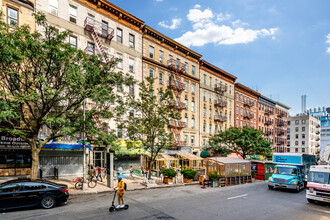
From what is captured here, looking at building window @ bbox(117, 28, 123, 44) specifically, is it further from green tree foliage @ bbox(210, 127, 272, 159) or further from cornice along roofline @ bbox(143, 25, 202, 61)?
green tree foliage @ bbox(210, 127, 272, 159)

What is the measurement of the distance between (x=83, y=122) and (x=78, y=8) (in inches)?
617

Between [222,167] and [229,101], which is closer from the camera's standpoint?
[222,167]

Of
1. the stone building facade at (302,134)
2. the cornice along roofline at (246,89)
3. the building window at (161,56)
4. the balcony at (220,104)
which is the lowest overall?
the stone building facade at (302,134)

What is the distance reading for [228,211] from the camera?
42.0 ft

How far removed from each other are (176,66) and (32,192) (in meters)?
29.5

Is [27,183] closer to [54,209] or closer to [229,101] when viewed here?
[54,209]

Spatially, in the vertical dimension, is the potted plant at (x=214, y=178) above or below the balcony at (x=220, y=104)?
below

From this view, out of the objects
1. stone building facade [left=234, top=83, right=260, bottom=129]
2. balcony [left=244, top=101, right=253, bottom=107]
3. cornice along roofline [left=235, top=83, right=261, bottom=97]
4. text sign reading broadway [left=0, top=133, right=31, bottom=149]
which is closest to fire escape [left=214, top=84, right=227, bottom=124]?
stone building facade [left=234, top=83, right=260, bottom=129]

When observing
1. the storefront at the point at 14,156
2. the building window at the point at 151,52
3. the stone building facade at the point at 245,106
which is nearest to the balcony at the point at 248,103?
the stone building facade at the point at 245,106

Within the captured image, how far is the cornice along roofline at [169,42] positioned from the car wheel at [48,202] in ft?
86.3

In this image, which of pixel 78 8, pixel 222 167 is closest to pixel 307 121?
pixel 222 167

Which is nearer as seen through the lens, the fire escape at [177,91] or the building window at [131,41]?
the building window at [131,41]

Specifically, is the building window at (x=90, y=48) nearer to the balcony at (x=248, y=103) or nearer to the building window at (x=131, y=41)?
the building window at (x=131, y=41)

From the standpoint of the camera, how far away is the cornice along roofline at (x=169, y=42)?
109 ft
